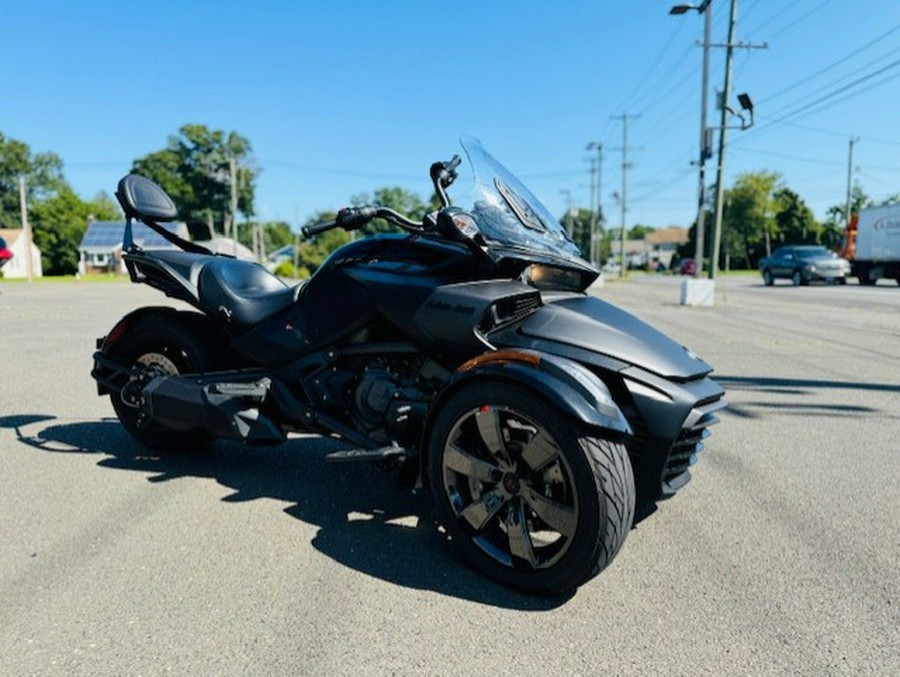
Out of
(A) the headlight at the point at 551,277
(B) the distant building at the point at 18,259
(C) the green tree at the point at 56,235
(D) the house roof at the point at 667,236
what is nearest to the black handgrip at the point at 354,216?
(A) the headlight at the point at 551,277

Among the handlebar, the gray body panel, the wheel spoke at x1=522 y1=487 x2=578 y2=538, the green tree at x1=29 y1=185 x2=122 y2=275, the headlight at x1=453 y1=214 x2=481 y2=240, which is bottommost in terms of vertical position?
the wheel spoke at x1=522 y1=487 x2=578 y2=538

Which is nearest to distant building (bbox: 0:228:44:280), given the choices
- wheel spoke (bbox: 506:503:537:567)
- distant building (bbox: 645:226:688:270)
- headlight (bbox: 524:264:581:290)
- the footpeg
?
the footpeg

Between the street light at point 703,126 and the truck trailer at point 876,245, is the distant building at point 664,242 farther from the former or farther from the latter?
the street light at point 703,126

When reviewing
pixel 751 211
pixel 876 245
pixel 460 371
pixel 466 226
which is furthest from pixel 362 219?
pixel 751 211

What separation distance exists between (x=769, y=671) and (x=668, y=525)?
1121mm

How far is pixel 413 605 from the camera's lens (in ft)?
7.90

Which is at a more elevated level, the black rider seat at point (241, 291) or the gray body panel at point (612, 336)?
the black rider seat at point (241, 291)

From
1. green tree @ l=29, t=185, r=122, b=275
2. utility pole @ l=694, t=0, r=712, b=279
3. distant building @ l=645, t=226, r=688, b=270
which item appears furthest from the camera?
distant building @ l=645, t=226, r=688, b=270

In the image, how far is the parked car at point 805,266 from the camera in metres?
28.9

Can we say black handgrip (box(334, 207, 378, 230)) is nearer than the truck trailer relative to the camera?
Yes

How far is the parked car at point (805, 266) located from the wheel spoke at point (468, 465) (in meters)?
30.8

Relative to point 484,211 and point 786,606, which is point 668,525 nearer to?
point 786,606

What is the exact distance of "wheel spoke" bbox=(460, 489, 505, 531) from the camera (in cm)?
257

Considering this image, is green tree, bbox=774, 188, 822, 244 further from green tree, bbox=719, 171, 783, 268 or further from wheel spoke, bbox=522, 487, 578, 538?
wheel spoke, bbox=522, 487, 578, 538
